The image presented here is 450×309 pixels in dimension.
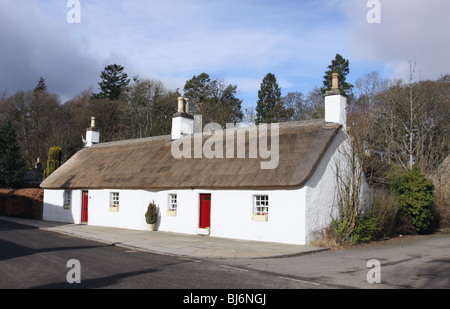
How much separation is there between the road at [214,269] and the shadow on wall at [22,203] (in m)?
14.5

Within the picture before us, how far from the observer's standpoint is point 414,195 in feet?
62.8

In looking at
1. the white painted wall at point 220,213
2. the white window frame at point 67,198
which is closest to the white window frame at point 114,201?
the white painted wall at point 220,213

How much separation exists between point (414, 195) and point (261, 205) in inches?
322

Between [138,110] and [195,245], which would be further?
[138,110]

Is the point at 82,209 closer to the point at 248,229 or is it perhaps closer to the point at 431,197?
the point at 248,229

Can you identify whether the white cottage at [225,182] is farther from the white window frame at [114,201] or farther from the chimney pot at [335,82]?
the chimney pot at [335,82]

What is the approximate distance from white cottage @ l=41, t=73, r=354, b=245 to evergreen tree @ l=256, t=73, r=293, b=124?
68.8ft

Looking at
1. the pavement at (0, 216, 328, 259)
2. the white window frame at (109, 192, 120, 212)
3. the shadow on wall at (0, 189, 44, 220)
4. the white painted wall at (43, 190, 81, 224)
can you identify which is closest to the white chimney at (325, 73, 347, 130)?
the pavement at (0, 216, 328, 259)

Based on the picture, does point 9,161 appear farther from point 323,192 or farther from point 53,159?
point 323,192

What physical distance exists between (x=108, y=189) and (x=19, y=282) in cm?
1490

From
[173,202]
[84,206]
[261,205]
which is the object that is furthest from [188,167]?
[84,206]

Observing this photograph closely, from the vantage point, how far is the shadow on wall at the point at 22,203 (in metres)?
28.2

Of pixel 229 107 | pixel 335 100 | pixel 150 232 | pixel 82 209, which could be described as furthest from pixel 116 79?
pixel 335 100

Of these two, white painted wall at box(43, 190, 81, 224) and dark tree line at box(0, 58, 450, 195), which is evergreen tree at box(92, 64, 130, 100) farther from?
white painted wall at box(43, 190, 81, 224)
